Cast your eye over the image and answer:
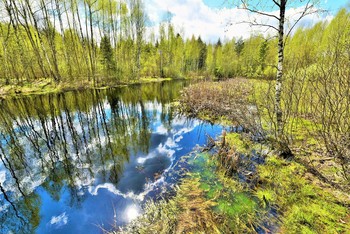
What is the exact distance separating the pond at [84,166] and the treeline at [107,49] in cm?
507

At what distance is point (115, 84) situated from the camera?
24531 mm

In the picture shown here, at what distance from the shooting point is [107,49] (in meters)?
25.1

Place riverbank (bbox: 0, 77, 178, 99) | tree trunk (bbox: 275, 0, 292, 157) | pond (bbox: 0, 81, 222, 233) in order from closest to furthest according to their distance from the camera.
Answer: pond (bbox: 0, 81, 222, 233), tree trunk (bbox: 275, 0, 292, 157), riverbank (bbox: 0, 77, 178, 99)

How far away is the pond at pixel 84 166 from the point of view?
3.63 meters

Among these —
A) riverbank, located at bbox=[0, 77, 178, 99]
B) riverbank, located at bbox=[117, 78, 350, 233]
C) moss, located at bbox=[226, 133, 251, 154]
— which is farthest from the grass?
riverbank, located at bbox=[0, 77, 178, 99]

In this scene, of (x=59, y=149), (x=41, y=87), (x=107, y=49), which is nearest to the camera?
(x=59, y=149)

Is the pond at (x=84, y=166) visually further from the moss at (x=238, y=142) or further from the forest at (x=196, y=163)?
the moss at (x=238, y=142)

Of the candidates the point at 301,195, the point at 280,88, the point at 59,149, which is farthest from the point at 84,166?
the point at 280,88

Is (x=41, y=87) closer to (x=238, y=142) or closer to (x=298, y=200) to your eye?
(x=238, y=142)

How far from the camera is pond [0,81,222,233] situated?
11.9 feet

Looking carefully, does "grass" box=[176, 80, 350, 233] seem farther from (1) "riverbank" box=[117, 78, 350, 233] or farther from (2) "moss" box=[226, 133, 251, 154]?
(2) "moss" box=[226, 133, 251, 154]

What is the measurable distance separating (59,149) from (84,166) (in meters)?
1.84

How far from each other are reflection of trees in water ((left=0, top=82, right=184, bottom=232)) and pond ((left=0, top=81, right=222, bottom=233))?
24mm

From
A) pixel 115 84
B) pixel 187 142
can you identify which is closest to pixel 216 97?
pixel 187 142
